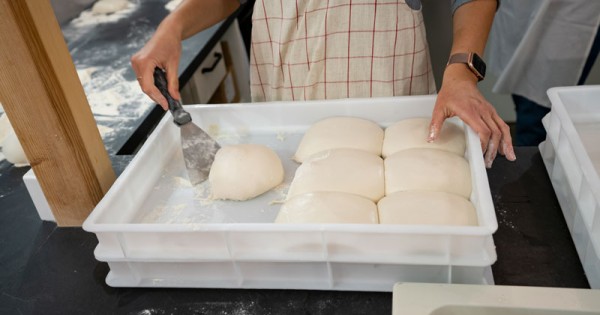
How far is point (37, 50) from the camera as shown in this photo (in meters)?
0.91

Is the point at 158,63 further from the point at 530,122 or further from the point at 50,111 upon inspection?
the point at 530,122

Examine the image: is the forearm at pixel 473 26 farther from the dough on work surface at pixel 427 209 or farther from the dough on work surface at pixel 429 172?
the dough on work surface at pixel 427 209

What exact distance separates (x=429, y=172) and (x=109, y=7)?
6.98 ft

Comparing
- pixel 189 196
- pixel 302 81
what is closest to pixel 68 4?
pixel 302 81

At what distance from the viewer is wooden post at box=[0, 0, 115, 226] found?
0.89 meters

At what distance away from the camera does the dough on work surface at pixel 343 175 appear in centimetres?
97

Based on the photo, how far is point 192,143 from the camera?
3.71ft

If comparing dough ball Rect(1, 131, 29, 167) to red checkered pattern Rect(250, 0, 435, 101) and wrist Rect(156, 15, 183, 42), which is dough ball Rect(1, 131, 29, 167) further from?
red checkered pattern Rect(250, 0, 435, 101)

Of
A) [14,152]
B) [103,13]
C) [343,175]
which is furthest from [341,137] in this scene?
[103,13]

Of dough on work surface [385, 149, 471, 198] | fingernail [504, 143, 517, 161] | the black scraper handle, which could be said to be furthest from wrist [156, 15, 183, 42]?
fingernail [504, 143, 517, 161]

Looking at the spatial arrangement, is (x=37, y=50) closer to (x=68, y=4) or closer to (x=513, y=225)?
(x=513, y=225)

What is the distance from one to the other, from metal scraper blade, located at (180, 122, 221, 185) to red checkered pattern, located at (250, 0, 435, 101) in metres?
0.36

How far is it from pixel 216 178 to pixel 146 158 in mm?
174

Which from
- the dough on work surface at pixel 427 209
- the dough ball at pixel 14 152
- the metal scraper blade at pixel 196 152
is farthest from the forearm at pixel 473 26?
the dough ball at pixel 14 152
